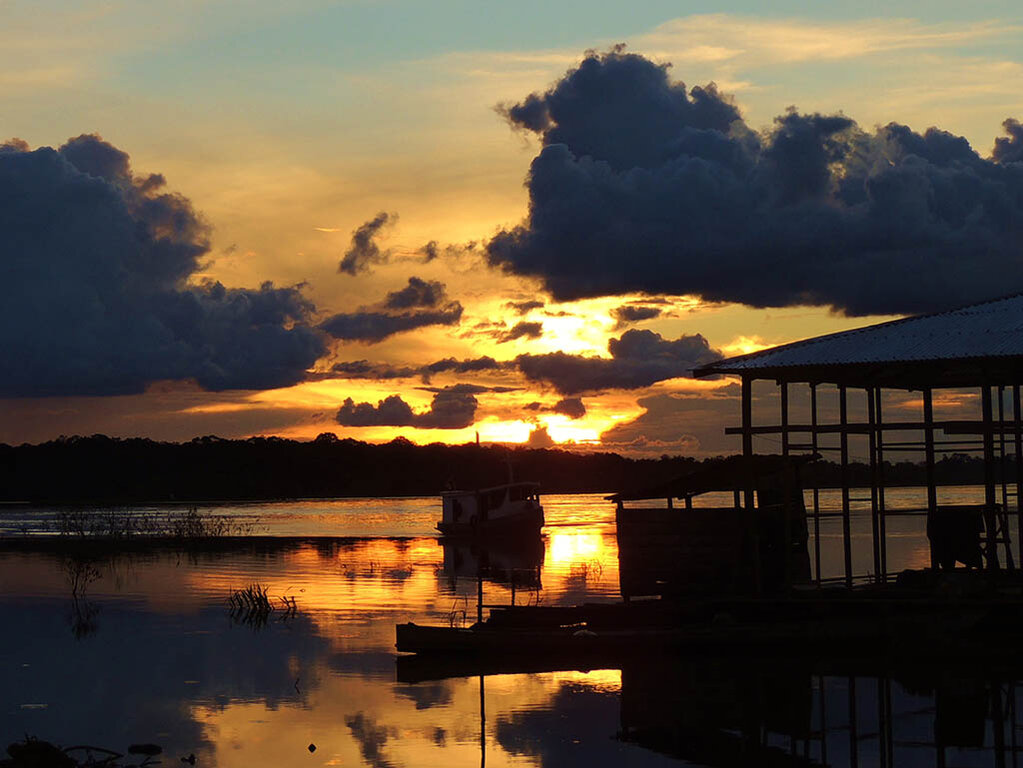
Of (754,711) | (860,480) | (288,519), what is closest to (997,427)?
(754,711)

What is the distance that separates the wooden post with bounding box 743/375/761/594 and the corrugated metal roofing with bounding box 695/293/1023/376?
1.56ft

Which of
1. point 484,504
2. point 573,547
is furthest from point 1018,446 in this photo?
point 484,504

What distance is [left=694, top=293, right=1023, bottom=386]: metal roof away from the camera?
Answer: 71.5 feet

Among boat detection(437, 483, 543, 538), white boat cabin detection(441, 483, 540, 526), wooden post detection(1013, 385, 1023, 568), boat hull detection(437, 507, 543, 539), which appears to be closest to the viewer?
wooden post detection(1013, 385, 1023, 568)

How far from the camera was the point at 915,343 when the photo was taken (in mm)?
22797

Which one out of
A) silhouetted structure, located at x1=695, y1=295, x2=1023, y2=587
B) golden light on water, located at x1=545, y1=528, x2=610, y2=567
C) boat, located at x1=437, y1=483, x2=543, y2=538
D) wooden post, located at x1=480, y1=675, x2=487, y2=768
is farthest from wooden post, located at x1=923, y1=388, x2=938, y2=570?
boat, located at x1=437, y1=483, x2=543, y2=538

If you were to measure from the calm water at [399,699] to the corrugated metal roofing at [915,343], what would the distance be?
495 centimetres

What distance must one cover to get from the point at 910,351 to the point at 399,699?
391 inches

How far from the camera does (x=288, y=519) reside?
89.9 metres

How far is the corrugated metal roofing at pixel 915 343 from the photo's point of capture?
2188 cm

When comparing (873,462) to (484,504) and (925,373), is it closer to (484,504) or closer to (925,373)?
(925,373)

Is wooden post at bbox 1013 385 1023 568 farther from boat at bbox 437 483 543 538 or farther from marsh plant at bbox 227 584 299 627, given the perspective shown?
boat at bbox 437 483 543 538

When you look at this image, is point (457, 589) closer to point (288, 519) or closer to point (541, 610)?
point (541, 610)

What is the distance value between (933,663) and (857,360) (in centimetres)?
502
